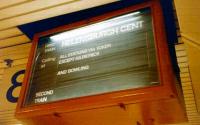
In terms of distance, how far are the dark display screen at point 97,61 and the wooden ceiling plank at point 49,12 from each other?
191mm

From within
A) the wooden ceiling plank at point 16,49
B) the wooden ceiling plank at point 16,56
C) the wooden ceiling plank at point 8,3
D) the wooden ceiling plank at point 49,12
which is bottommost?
the wooden ceiling plank at point 16,56

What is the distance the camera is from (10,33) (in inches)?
109

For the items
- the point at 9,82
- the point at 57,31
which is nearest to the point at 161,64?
the point at 57,31

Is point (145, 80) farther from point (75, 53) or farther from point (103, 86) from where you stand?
point (75, 53)

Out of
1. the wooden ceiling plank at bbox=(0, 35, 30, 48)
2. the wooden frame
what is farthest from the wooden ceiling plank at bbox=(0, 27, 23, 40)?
the wooden frame

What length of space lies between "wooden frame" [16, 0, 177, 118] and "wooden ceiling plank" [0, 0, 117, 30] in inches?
5.5

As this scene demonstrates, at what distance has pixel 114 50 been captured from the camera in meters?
1.99

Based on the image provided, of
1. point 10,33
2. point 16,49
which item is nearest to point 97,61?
point 10,33

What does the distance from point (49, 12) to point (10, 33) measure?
0.60m

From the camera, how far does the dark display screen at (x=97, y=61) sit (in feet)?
5.95

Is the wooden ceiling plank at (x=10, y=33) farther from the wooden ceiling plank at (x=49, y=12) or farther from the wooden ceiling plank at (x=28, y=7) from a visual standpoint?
the wooden ceiling plank at (x=28, y=7)

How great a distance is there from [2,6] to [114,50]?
1136 millimetres

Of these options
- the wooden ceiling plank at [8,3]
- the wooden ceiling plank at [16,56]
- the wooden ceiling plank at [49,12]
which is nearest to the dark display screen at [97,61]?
the wooden ceiling plank at [49,12]

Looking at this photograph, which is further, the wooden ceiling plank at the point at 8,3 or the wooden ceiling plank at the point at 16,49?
the wooden ceiling plank at the point at 16,49
